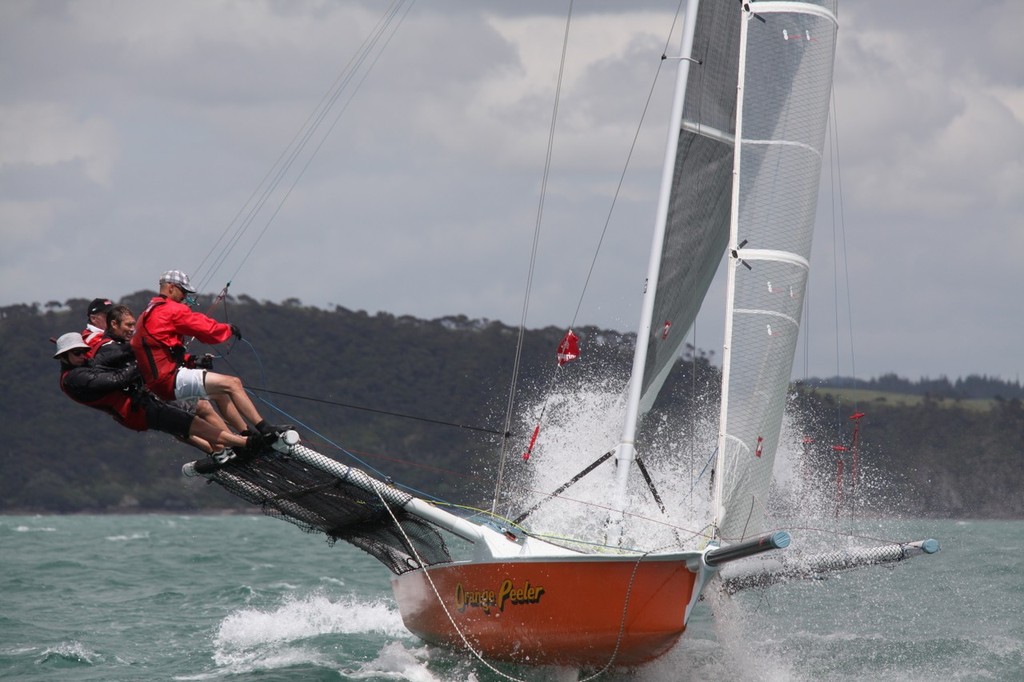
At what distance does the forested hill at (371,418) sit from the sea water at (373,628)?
31890 millimetres

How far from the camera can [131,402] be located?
8.42 metres

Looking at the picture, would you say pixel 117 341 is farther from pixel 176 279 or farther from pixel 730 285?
pixel 730 285

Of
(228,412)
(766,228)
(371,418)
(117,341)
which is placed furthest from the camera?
(371,418)

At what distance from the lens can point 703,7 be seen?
10.0 metres

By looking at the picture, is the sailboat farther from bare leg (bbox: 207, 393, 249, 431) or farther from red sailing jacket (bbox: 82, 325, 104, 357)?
red sailing jacket (bbox: 82, 325, 104, 357)

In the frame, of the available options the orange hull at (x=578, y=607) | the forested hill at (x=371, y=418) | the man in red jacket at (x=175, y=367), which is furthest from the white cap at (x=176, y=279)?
the forested hill at (x=371, y=418)

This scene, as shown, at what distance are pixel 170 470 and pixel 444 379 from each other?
14.7m

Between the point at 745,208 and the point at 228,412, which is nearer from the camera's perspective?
the point at 228,412

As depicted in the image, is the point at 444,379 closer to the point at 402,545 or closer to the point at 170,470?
the point at 170,470

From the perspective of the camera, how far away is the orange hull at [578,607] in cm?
835

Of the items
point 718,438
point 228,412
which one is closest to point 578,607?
point 718,438

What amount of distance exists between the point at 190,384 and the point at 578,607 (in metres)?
2.66

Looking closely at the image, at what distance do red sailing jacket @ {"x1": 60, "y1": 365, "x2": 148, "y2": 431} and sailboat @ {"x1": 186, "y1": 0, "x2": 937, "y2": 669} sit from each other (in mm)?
587

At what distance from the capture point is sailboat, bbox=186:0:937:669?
8.49m
